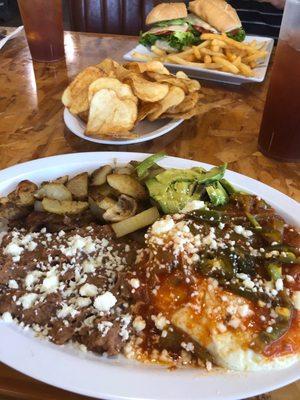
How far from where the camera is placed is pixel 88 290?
0.99 metres

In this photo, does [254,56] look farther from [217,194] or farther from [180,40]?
[217,194]

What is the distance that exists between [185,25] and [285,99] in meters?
1.18

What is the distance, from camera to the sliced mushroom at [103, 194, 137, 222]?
4.07 ft

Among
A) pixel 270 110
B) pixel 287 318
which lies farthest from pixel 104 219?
pixel 270 110

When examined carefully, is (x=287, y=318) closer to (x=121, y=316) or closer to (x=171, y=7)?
(x=121, y=316)

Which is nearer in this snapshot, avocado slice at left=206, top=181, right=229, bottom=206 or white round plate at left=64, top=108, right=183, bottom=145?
avocado slice at left=206, top=181, right=229, bottom=206

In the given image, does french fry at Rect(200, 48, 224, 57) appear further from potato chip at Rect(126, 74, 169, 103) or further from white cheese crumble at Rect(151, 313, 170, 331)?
white cheese crumble at Rect(151, 313, 170, 331)

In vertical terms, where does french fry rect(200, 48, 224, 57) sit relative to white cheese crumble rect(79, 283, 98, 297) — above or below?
above

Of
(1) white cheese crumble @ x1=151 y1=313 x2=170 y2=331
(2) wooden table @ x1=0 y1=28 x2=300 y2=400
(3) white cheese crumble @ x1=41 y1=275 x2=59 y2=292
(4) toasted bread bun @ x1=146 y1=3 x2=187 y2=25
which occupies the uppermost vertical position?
(4) toasted bread bun @ x1=146 y1=3 x2=187 y2=25

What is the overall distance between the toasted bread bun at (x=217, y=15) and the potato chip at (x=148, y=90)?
105 cm

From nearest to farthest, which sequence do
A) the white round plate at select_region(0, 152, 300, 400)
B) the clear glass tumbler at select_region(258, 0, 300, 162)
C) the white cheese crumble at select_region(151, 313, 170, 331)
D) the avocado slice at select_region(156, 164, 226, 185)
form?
the white round plate at select_region(0, 152, 300, 400) < the white cheese crumble at select_region(151, 313, 170, 331) < the avocado slice at select_region(156, 164, 226, 185) < the clear glass tumbler at select_region(258, 0, 300, 162)

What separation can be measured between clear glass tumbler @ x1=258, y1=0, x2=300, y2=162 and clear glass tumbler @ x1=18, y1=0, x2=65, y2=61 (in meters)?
1.34

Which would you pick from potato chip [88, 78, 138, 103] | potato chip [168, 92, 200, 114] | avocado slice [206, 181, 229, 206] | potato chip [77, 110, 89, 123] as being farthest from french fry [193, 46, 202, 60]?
avocado slice [206, 181, 229, 206]

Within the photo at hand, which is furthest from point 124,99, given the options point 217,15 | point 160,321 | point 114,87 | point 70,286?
point 217,15
